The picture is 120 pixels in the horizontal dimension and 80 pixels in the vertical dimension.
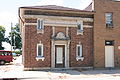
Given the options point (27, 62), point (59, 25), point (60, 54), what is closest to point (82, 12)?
point (59, 25)

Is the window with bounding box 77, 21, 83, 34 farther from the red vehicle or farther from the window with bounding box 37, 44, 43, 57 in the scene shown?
the red vehicle

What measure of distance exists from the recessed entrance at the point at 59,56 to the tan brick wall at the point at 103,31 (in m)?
3.70

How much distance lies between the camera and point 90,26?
22.2 m

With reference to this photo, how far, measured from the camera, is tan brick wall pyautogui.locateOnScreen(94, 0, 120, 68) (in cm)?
2202

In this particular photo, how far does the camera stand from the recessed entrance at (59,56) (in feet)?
68.9

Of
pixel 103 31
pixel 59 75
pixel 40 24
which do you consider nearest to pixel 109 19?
pixel 103 31

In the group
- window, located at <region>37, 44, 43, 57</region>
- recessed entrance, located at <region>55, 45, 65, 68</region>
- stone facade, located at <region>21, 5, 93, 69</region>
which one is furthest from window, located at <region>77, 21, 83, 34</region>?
window, located at <region>37, 44, 43, 57</region>

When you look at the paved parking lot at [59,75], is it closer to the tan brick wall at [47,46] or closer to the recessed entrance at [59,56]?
the tan brick wall at [47,46]

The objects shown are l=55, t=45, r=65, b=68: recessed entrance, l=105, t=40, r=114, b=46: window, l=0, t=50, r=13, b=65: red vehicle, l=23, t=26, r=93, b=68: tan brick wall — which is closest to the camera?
l=23, t=26, r=93, b=68: tan brick wall

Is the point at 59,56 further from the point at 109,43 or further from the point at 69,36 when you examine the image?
the point at 109,43

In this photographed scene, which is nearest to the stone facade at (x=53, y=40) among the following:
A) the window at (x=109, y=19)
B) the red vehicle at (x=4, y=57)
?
the window at (x=109, y=19)

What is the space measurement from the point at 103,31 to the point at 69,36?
4.16 metres

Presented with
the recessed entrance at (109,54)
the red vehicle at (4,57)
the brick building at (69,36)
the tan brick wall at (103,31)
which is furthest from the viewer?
the red vehicle at (4,57)

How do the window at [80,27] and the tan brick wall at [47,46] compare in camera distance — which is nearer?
the tan brick wall at [47,46]
